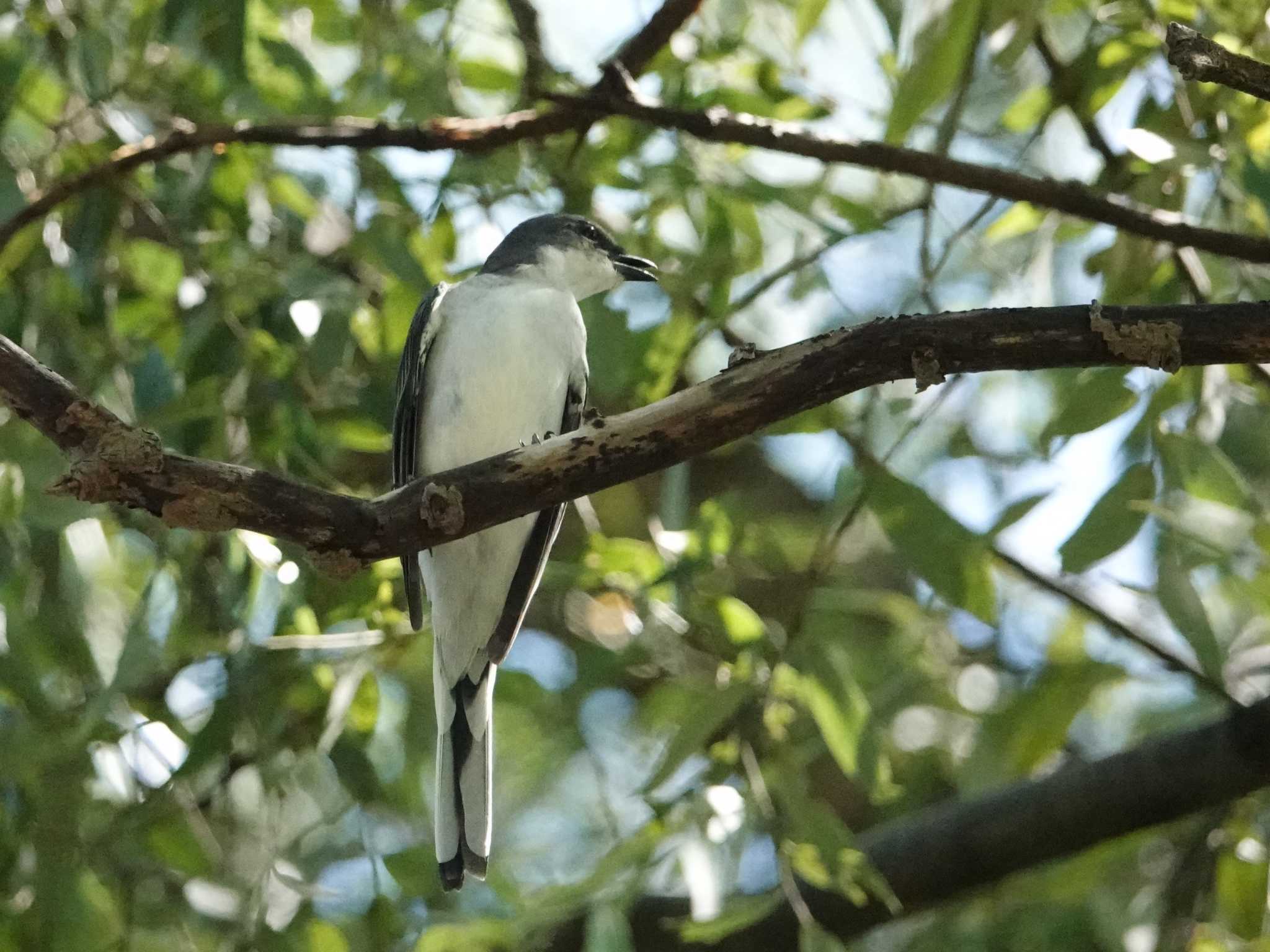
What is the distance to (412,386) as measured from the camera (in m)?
3.89

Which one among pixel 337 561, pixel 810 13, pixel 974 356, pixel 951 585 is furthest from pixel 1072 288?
pixel 337 561

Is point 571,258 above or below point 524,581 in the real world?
above

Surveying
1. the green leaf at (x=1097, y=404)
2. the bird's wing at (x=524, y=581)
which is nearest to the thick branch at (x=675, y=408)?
the green leaf at (x=1097, y=404)

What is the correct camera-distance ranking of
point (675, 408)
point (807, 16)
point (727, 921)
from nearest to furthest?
point (675, 408) → point (727, 921) → point (807, 16)

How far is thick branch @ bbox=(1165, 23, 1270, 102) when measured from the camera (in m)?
2.22

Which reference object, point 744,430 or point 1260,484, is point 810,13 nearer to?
point 744,430

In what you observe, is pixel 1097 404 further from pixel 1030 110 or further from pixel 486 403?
pixel 486 403

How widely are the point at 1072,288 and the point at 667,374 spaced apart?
197 cm

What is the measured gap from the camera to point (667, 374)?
3518 millimetres

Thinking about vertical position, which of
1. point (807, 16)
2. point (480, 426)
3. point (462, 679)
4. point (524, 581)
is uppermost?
point (807, 16)

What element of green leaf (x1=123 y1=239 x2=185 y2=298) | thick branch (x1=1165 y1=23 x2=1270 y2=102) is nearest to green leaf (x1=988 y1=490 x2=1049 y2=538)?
thick branch (x1=1165 y1=23 x2=1270 y2=102)

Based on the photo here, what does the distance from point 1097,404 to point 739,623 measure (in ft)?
2.82

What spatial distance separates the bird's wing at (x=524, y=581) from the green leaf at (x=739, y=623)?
2.30ft

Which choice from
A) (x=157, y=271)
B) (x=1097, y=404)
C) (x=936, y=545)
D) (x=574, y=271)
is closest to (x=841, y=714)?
(x=936, y=545)
